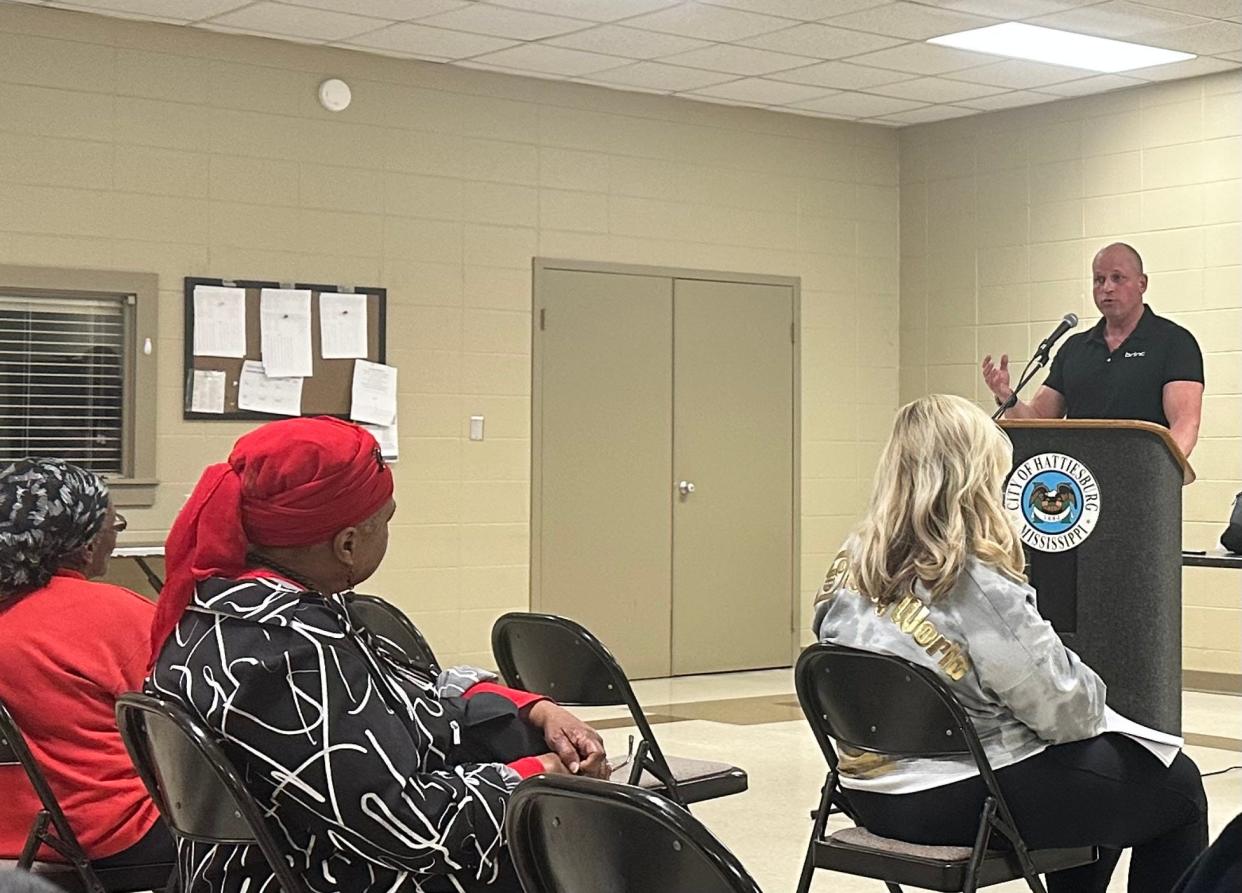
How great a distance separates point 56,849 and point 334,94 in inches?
193

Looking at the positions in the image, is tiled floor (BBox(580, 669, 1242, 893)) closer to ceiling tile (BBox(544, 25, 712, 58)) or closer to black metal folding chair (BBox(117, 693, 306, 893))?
black metal folding chair (BBox(117, 693, 306, 893))

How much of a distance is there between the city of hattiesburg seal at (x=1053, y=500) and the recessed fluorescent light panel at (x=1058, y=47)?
3387 millimetres

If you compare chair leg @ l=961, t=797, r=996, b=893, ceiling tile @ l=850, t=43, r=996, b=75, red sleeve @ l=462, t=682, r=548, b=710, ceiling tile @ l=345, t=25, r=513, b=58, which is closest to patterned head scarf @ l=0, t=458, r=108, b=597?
red sleeve @ l=462, t=682, r=548, b=710

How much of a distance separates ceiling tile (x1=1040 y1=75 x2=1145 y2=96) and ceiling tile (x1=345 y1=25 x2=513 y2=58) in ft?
8.75

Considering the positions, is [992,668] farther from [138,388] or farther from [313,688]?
[138,388]

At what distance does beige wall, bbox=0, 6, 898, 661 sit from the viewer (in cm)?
670

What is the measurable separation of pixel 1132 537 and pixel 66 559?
2.25m

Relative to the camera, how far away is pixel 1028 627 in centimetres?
296

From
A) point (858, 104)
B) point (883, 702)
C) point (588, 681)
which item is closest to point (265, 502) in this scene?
point (588, 681)

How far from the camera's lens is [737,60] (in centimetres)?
745

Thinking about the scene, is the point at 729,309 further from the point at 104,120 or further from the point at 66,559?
the point at 66,559

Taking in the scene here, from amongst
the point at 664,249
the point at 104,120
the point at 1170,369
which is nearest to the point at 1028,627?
the point at 1170,369

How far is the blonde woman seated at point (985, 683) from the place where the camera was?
117 inches

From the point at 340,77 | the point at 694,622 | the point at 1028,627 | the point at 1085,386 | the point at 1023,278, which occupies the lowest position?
the point at 694,622
